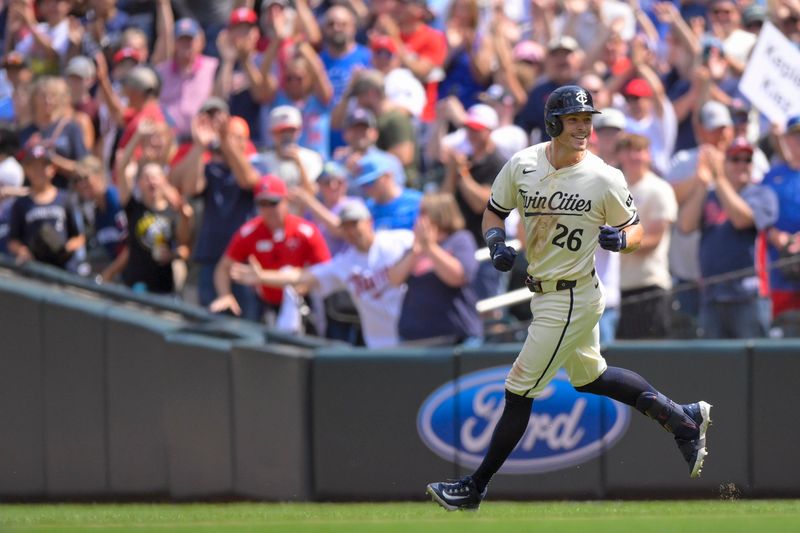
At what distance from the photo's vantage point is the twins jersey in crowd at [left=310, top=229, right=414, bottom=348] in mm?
11102

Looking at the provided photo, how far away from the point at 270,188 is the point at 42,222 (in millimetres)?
2247

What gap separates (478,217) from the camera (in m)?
11.6

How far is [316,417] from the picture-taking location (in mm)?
10406

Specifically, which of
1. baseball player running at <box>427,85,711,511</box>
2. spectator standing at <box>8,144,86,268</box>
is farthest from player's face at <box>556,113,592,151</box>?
spectator standing at <box>8,144,86,268</box>

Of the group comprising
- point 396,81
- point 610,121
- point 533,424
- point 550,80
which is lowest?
point 533,424

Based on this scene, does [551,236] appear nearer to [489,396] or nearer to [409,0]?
[489,396]

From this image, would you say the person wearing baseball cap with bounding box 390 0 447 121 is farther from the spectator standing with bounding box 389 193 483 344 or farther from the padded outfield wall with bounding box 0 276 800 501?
the padded outfield wall with bounding box 0 276 800 501

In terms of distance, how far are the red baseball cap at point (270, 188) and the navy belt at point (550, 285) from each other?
400 cm

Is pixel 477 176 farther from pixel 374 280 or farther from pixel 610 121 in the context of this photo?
pixel 374 280

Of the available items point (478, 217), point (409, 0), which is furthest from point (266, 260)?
point (409, 0)

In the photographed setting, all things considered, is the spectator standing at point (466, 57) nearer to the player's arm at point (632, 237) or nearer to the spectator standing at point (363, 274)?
the spectator standing at point (363, 274)

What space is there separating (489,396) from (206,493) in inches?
84.9

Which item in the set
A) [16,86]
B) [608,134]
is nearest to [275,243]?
[608,134]

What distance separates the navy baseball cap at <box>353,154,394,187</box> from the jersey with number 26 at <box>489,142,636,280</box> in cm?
401
